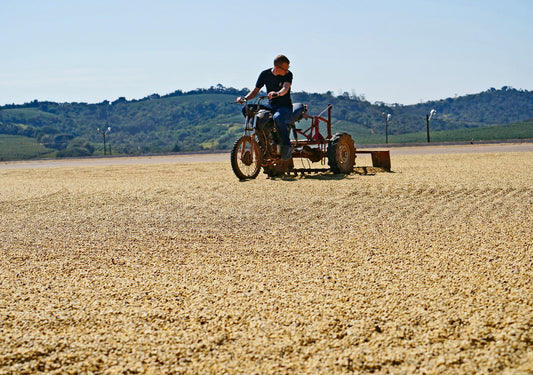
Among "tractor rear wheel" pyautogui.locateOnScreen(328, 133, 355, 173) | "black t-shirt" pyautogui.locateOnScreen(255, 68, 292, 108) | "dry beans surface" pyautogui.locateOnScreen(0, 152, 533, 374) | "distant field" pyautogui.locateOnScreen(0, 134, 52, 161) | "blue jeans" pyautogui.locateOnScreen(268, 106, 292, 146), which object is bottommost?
"dry beans surface" pyautogui.locateOnScreen(0, 152, 533, 374)

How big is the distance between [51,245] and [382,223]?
136 inches

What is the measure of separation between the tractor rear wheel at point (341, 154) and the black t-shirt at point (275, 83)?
4.40ft

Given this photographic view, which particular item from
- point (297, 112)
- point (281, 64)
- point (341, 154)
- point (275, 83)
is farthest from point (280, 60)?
point (341, 154)

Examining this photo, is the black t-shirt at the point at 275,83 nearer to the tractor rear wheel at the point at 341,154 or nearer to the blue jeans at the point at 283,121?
the blue jeans at the point at 283,121

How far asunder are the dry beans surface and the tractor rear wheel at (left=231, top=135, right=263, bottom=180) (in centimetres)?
358

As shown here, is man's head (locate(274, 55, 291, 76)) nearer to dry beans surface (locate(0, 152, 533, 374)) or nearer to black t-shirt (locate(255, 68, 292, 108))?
black t-shirt (locate(255, 68, 292, 108))

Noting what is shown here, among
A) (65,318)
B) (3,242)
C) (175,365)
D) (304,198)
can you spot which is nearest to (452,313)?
(175,365)

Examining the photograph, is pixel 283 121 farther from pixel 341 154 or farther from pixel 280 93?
pixel 341 154

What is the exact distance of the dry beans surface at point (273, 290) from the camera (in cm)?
263

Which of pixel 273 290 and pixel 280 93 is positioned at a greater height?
pixel 280 93

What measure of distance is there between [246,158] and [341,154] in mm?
2116

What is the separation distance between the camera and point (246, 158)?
1128 centimetres

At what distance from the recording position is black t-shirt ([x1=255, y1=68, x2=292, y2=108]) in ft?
36.0

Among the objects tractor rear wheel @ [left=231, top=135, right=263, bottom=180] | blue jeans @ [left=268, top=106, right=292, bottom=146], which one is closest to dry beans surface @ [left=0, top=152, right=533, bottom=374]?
blue jeans @ [left=268, top=106, right=292, bottom=146]
